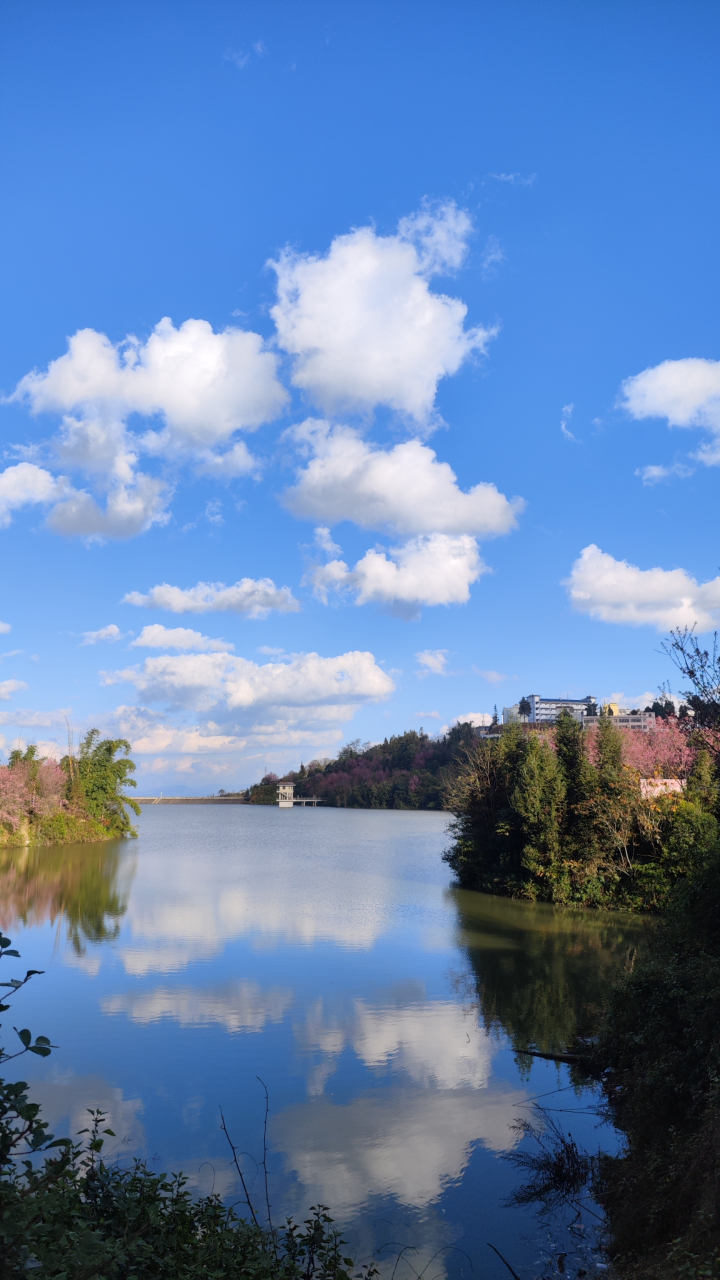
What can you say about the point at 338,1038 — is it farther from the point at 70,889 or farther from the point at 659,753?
the point at 659,753

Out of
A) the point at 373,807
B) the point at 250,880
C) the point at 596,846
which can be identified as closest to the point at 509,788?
the point at 596,846

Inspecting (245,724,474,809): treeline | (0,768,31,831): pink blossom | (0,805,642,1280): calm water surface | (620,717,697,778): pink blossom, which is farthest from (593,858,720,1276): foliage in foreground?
(245,724,474,809): treeline

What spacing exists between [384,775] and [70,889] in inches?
3010

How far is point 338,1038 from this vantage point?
35.0ft

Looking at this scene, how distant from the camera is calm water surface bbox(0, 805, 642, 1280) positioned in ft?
21.7

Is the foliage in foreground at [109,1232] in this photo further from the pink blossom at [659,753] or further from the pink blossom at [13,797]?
the pink blossom at [13,797]

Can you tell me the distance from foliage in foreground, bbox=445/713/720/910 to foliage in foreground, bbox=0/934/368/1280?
1594cm

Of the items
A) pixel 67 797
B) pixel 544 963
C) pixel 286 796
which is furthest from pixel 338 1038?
pixel 286 796

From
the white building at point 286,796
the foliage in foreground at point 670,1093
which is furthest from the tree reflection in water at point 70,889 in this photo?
the white building at point 286,796

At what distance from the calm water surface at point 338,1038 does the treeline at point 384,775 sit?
5563cm

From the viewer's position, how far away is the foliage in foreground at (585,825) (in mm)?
21156

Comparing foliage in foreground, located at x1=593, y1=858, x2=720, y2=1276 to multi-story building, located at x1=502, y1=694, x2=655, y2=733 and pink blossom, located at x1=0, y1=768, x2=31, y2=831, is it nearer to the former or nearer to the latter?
pink blossom, located at x1=0, y1=768, x2=31, y2=831

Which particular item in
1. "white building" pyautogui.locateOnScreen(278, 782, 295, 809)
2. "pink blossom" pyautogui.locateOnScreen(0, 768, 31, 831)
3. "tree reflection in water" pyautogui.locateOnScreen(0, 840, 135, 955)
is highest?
"pink blossom" pyautogui.locateOnScreen(0, 768, 31, 831)

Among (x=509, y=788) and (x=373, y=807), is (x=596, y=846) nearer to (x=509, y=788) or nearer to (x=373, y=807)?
(x=509, y=788)
